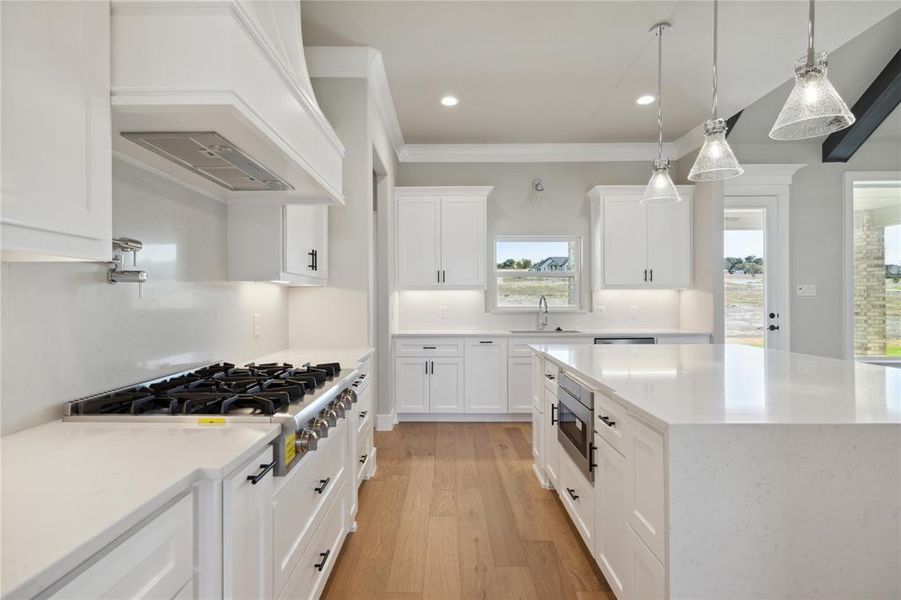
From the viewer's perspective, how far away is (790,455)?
1.20 meters

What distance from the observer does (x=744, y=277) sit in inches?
188

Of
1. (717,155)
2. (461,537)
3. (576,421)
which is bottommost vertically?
(461,537)

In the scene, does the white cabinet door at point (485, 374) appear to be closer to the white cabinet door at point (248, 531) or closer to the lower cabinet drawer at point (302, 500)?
the lower cabinet drawer at point (302, 500)

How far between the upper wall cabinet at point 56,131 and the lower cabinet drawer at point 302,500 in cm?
83

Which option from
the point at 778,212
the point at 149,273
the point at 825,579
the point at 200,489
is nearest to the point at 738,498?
the point at 825,579

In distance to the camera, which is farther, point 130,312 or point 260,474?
point 130,312

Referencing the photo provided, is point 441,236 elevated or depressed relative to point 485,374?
elevated

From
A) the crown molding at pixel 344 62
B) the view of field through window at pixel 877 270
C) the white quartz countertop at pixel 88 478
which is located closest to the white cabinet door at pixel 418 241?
the crown molding at pixel 344 62

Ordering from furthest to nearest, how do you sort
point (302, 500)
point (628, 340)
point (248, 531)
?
1. point (628, 340)
2. point (302, 500)
3. point (248, 531)

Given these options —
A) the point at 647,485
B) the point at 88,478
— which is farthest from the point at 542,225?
the point at 88,478

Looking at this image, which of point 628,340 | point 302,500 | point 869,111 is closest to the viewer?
point 302,500

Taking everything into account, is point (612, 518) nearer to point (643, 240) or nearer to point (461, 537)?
point (461, 537)

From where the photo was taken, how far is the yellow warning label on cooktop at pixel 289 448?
1279mm

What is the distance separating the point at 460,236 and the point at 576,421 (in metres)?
2.77
